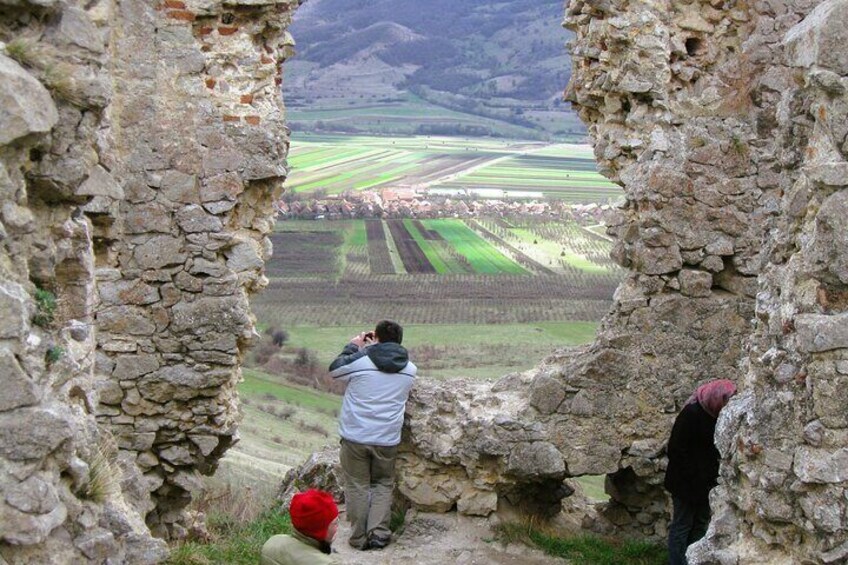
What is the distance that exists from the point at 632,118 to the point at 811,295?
3.48 m

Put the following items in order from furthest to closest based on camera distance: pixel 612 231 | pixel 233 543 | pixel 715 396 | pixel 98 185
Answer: pixel 612 231 < pixel 233 543 < pixel 715 396 < pixel 98 185

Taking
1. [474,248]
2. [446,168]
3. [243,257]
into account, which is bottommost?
[474,248]

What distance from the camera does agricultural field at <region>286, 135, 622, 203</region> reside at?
47797 mm

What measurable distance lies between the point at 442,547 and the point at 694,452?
2.19 metres

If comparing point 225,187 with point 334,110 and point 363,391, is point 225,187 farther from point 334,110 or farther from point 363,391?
point 334,110

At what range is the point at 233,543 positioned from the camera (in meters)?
7.87

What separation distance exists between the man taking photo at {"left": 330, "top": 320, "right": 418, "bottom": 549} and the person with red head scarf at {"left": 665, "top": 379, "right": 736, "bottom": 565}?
6.19 ft

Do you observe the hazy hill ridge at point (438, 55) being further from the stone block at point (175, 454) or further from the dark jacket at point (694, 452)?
the dark jacket at point (694, 452)

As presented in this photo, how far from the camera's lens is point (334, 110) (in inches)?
3622

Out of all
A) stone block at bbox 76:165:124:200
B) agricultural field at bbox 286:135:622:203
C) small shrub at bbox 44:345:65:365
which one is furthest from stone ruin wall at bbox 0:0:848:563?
agricultural field at bbox 286:135:622:203

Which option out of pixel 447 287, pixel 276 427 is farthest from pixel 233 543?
pixel 447 287

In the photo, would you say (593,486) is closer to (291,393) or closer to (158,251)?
(158,251)

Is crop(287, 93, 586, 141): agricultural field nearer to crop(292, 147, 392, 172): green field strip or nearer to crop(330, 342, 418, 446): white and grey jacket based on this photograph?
crop(292, 147, 392, 172): green field strip

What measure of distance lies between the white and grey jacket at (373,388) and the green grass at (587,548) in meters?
1.27
